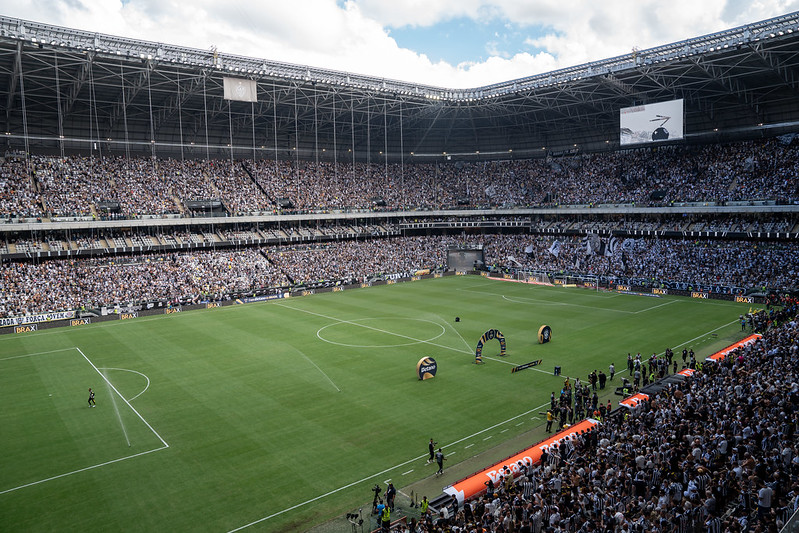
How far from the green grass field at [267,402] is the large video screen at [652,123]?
20269 millimetres

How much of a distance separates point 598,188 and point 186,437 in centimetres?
6719

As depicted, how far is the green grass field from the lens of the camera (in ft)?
61.9

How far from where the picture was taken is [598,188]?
7638cm

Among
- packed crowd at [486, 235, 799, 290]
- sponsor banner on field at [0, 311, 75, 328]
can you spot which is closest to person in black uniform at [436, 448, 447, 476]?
sponsor banner on field at [0, 311, 75, 328]

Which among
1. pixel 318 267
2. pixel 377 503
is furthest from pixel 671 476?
pixel 318 267

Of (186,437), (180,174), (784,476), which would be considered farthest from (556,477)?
(180,174)

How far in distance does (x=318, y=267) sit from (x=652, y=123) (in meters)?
42.7

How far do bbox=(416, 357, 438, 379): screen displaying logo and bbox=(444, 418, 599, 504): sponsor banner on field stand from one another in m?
9.83

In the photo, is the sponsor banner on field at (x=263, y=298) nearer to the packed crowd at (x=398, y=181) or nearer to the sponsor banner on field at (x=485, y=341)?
the packed crowd at (x=398, y=181)

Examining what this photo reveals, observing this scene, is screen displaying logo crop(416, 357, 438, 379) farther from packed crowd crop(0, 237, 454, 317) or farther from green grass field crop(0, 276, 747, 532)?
packed crowd crop(0, 237, 454, 317)

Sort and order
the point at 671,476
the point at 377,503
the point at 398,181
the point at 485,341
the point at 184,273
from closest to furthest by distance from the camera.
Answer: the point at 671,476 < the point at 377,503 < the point at 485,341 < the point at 184,273 < the point at 398,181

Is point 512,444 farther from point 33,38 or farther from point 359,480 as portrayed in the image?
point 33,38

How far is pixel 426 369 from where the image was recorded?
30.6m

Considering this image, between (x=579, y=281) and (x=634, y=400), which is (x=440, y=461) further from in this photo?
(x=579, y=281)
